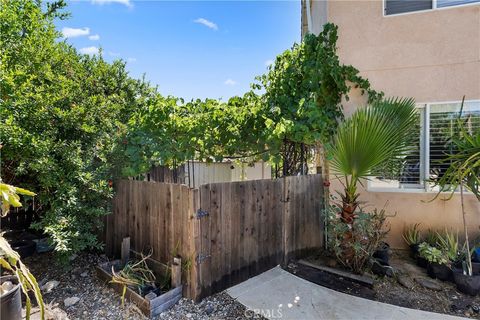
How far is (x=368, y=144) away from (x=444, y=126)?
234 centimetres

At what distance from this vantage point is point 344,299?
353cm

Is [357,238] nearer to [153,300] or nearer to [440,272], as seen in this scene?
[440,272]

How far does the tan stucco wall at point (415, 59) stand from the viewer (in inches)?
194

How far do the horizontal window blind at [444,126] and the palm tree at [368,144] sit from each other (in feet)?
3.97


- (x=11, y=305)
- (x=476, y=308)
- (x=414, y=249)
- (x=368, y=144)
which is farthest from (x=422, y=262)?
(x=11, y=305)

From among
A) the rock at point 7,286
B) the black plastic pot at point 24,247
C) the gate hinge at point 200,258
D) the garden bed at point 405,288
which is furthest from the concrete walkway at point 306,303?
the black plastic pot at point 24,247

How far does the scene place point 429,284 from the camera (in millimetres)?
3947

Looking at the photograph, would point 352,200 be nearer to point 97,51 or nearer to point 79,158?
point 79,158

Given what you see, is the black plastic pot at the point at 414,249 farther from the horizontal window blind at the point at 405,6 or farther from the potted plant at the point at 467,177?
the horizontal window blind at the point at 405,6

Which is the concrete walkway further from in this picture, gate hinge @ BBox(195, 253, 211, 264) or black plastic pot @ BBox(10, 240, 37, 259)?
black plastic pot @ BBox(10, 240, 37, 259)

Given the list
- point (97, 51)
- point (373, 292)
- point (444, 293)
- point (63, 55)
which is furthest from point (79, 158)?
point (444, 293)

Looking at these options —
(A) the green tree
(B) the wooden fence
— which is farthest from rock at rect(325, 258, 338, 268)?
(A) the green tree

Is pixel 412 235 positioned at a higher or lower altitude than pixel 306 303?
higher

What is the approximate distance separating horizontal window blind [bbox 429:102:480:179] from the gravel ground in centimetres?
442
